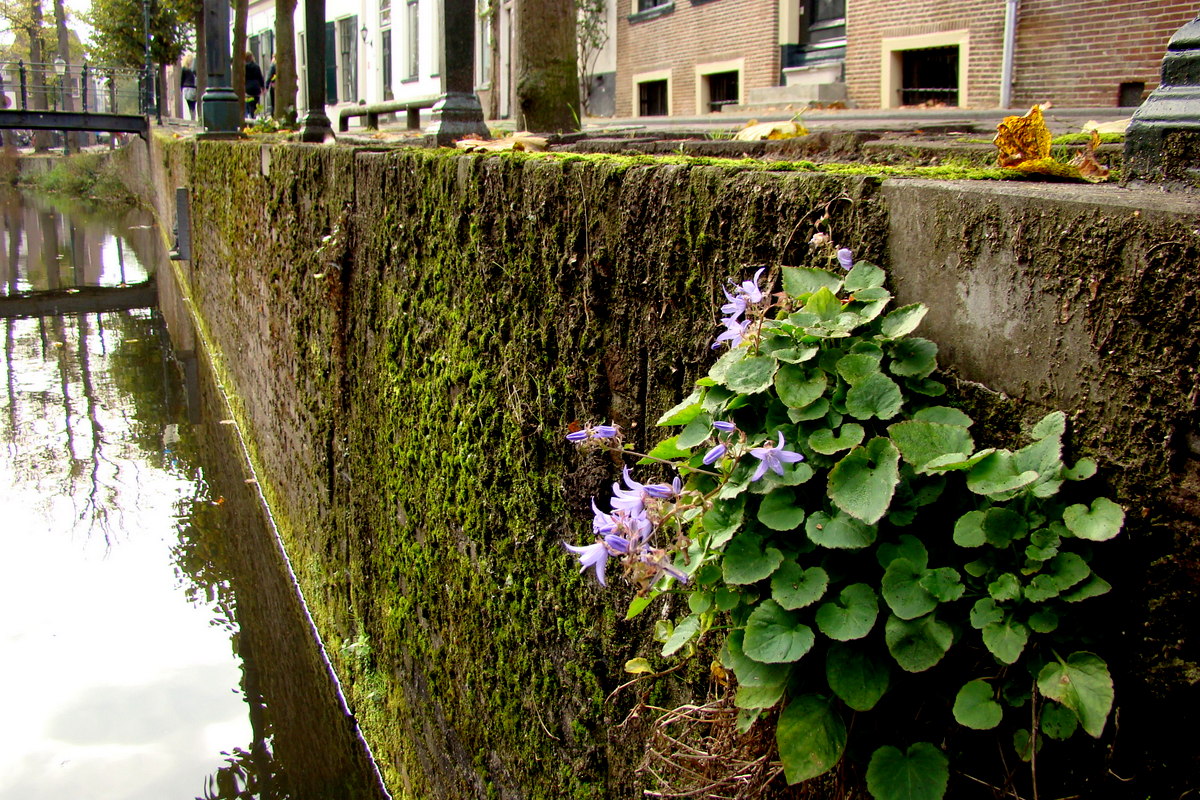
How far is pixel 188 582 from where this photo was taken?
757cm

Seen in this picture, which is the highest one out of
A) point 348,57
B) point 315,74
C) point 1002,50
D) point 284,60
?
point 348,57

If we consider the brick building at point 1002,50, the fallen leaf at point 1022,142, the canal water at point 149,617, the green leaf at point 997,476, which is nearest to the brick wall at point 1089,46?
the brick building at point 1002,50

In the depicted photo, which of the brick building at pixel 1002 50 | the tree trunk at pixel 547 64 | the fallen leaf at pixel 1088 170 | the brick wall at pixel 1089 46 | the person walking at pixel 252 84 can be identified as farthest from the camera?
the person walking at pixel 252 84

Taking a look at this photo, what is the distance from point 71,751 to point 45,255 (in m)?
20.2

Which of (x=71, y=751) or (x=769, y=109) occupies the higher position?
(x=769, y=109)

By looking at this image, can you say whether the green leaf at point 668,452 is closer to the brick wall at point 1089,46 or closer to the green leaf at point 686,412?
the green leaf at point 686,412

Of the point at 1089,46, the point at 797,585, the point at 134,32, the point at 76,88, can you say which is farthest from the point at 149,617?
the point at 134,32

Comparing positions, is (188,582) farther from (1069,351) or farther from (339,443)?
(1069,351)

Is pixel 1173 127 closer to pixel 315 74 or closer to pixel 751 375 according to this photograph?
pixel 751 375

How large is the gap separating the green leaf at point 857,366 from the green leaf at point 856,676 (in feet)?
1.16

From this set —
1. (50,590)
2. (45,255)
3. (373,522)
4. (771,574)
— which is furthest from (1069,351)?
(45,255)

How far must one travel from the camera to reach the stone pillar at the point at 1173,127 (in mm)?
1581

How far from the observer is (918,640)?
1411 millimetres

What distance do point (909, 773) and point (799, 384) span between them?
0.52 meters
